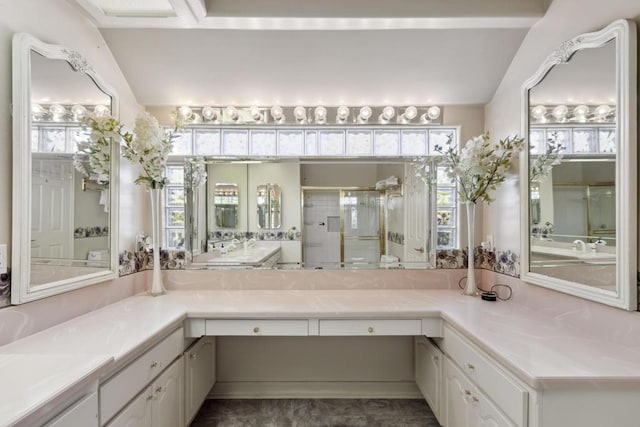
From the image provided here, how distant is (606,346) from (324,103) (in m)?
2.07

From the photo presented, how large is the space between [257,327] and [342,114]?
1.59 metres

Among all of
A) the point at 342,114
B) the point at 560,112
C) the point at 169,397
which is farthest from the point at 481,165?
the point at 169,397

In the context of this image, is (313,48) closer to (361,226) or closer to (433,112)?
(433,112)

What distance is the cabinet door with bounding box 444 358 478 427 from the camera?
1488mm

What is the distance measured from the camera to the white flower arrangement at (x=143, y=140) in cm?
178

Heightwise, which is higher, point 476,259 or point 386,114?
point 386,114

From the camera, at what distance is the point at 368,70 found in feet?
6.80

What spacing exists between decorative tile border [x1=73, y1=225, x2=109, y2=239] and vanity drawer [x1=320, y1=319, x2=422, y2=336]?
1438 millimetres

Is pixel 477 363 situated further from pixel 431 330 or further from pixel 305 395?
pixel 305 395

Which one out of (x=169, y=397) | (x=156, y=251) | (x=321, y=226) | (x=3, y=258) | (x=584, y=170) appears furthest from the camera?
(x=321, y=226)

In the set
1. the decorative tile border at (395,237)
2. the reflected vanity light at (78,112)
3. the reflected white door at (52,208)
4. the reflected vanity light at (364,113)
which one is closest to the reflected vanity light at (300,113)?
the reflected vanity light at (364,113)

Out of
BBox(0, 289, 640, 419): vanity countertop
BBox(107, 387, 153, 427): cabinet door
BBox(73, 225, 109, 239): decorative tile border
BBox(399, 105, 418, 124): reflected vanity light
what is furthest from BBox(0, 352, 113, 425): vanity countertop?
BBox(399, 105, 418, 124): reflected vanity light

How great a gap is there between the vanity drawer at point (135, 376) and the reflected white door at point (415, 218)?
166 cm

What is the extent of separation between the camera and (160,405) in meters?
1.49
